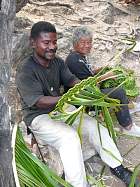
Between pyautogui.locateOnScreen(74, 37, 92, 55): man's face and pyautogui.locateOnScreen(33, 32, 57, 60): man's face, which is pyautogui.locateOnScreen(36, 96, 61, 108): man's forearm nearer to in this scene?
pyautogui.locateOnScreen(33, 32, 57, 60): man's face

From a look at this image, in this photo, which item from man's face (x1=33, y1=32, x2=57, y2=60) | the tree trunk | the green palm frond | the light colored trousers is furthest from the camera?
man's face (x1=33, y1=32, x2=57, y2=60)

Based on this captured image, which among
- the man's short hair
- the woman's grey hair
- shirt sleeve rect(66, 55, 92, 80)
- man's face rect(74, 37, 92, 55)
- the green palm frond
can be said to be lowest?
the green palm frond

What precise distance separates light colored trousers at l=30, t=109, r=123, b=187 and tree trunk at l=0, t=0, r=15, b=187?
1.20 m

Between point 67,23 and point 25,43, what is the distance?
2.08 m

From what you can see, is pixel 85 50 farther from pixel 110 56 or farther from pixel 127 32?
pixel 127 32

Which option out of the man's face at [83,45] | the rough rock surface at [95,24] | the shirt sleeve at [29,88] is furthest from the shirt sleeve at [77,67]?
the rough rock surface at [95,24]

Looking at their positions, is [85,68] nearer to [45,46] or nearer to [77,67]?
[77,67]

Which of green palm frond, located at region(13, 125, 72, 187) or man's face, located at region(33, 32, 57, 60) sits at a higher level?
man's face, located at region(33, 32, 57, 60)

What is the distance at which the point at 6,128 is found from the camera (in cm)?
245

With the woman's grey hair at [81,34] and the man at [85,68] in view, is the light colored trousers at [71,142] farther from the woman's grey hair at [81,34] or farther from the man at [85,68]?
the woman's grey hair at [81,34]

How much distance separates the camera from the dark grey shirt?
379 cm

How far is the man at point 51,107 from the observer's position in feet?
12.2

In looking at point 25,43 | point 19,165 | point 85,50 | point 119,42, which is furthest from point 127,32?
point 19,165

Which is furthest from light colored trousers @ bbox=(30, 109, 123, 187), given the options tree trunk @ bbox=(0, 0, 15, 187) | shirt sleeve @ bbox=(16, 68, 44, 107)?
tree trunk @ bbox=(0, 0, 15, 187)
